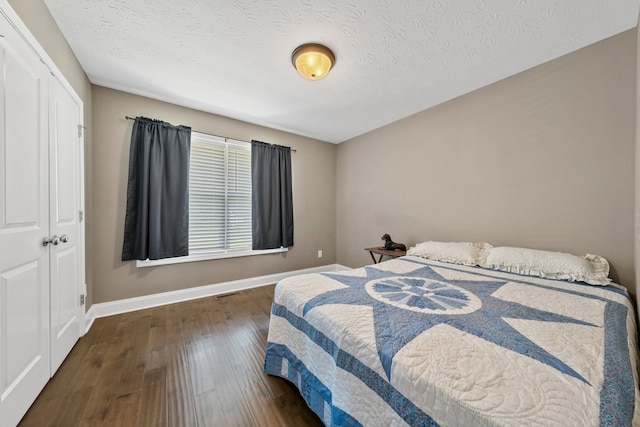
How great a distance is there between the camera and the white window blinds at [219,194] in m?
2.97

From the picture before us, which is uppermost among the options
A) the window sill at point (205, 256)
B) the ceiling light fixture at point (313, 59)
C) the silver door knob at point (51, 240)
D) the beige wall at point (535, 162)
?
the ceiling light fixture at point (313, 59)

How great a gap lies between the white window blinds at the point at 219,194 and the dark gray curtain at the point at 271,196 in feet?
0.43

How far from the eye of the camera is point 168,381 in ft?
4.95

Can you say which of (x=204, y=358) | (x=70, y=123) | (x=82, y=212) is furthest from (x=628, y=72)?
(x=82, y=212)

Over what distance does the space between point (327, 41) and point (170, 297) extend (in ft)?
10.4

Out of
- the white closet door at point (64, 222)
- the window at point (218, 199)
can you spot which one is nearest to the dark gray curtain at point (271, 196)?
the window at point (218, 199)

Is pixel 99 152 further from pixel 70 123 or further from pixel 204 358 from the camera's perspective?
pixel 204 358

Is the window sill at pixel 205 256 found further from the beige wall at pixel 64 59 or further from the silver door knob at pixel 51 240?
the silver door knob at pixel 51 240

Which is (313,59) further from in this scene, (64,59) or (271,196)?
(271,196)

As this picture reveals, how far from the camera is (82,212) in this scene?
2.00m

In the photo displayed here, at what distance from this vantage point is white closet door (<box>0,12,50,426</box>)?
1.11 m

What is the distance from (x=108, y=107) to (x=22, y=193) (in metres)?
1.69

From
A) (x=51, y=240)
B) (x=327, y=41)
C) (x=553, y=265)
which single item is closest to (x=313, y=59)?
(x=327, y=41)

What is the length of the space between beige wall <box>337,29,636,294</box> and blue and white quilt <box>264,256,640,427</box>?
0.59 metres
